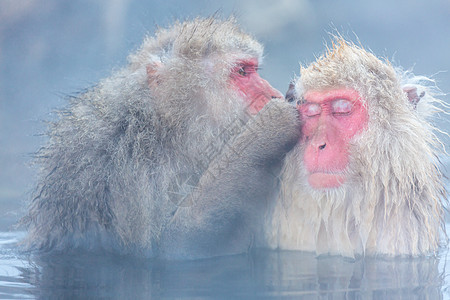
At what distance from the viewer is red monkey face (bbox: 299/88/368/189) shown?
194 centimetres

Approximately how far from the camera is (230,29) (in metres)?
2.60

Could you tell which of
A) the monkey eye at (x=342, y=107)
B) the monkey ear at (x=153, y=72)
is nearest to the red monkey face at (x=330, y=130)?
the monkey eye at (x=342, y=107)

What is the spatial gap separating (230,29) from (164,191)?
2.77 feet

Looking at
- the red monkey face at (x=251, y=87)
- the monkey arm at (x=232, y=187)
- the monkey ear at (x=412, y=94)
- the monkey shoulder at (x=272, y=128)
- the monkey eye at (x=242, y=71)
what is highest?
the monkey eye at (x=242, y=71)

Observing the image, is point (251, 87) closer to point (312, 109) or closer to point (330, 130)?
point (312, 109)

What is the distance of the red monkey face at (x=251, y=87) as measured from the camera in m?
2.40

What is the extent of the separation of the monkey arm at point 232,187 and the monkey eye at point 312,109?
0.13 feet

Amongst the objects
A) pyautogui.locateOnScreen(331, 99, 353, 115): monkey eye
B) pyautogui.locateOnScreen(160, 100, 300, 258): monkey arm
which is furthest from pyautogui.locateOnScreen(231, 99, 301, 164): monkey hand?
pyautogui.locateOnScreen(331, 99, 353, 115): monkey eye

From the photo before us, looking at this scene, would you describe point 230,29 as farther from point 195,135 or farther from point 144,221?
point 144,221

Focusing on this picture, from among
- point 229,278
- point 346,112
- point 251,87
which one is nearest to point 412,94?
point 346,112

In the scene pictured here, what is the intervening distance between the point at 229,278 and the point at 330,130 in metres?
0.60

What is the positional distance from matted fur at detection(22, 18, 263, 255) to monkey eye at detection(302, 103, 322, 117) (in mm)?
356

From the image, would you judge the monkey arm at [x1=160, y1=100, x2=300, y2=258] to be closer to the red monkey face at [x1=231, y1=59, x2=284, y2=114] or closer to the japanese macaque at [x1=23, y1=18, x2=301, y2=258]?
the japanese macaque at [x1=23, y1=18, x2=301, y2=258]

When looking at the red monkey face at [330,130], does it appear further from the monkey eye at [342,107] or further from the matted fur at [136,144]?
the matted fur at [136,144]
